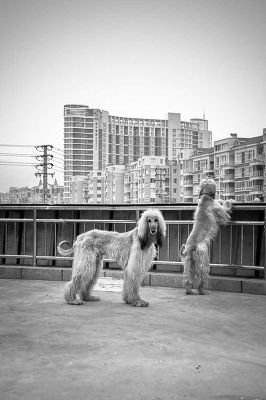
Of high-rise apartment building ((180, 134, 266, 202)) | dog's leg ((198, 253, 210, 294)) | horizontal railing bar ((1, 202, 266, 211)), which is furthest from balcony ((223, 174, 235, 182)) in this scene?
dog's leg ((198, 253, 210, 294))

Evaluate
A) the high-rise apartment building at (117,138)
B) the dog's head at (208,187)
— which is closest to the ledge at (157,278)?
the dog's head at (208,187)

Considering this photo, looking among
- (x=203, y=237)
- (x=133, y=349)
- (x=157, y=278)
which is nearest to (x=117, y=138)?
(x=157, y=278)

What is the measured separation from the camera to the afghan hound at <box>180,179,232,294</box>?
7.77 meters

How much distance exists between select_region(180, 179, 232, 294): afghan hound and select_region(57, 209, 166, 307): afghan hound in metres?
1.10

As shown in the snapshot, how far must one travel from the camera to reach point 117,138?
114 m

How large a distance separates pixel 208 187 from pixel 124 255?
2069 mm

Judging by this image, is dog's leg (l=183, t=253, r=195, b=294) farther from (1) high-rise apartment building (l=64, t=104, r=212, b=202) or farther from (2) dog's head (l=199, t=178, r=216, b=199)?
(1) high-rise apartment building (l=64, t=104, r=212, b=202)

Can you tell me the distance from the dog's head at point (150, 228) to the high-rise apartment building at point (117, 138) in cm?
8508

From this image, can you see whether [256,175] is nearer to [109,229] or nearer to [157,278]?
[109,229]

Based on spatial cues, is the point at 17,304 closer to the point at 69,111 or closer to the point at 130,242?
the point at 130,242

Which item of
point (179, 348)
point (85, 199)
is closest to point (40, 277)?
point (179, 348)

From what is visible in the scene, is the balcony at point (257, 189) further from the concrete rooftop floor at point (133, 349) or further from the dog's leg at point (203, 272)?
the concrete rooftop floor at point (133, 349)

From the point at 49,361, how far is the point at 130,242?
10.7ft

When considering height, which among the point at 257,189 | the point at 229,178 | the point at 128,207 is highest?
the point at 229,178
